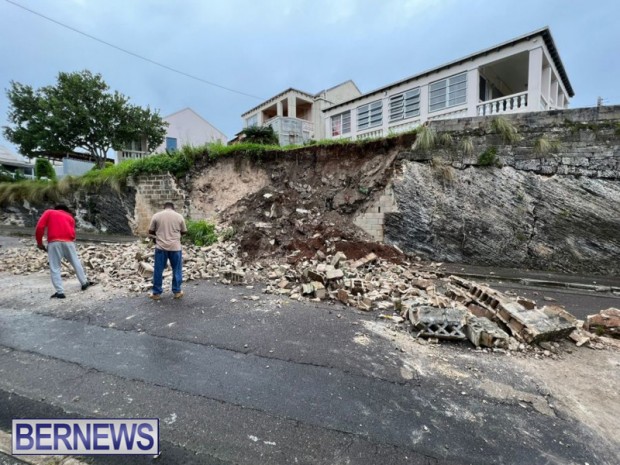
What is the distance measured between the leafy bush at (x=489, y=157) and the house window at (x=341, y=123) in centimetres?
1045

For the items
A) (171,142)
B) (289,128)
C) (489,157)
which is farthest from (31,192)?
(489,157)

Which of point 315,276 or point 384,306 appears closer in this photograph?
point 384,306

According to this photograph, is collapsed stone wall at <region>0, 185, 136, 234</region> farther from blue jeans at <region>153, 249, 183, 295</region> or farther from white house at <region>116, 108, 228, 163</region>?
white house at <region>116, 108, 228, 163</region>

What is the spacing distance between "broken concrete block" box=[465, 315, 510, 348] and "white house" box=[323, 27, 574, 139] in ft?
22.7

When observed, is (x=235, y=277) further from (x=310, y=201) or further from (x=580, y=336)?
(x=580, y=336)

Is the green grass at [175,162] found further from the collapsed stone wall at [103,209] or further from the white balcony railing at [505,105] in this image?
the white balcony railing at [505,105]

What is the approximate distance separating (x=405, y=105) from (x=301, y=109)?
1228cm

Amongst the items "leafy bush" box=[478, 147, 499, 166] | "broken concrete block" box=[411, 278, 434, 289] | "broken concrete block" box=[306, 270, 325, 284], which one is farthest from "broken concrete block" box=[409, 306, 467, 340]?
"leafy bush" box=[478, 147, 499, 166]

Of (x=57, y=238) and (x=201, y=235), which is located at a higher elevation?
(x=57, y=238)

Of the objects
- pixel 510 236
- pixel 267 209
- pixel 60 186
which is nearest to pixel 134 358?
pixel 267 209

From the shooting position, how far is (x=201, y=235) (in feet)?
27.9

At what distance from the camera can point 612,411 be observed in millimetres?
2193

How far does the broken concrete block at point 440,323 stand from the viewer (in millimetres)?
3262

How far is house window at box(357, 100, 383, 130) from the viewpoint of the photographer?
14898 mm
